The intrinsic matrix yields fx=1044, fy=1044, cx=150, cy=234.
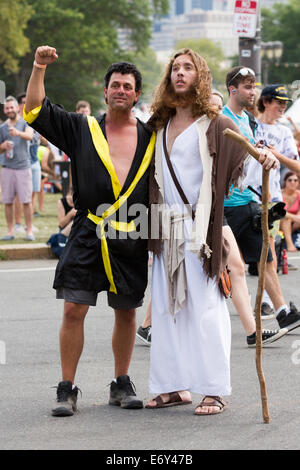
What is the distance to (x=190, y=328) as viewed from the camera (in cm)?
568

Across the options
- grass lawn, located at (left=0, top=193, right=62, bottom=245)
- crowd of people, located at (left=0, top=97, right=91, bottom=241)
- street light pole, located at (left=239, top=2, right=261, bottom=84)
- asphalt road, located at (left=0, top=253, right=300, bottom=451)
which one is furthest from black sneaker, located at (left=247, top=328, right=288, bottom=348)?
street light pole, located at (left=239, top=2, right=261, bottom=84)

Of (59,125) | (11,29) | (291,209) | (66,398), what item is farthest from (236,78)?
(11,29)

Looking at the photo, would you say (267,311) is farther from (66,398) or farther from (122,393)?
(66,398)

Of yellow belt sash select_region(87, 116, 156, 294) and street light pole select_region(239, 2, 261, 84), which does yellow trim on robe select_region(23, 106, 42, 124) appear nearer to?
yellow belt sash select_region(87, 116, 156, 294)

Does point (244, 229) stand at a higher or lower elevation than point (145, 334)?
higher

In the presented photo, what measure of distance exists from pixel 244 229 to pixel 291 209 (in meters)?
6.06

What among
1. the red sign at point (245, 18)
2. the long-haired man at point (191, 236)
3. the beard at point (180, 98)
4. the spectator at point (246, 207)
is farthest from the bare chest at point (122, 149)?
the red sign at point (245, 18)

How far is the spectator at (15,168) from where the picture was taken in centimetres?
1360

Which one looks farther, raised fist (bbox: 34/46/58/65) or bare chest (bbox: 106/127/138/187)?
bare chest (bbox: 106/127/138/187)

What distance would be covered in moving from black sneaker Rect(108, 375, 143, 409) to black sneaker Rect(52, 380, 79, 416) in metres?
0.26

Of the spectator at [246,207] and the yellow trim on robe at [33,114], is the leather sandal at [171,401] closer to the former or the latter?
the yellow trim on robe at [33,114]

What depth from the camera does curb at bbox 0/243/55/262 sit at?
12642mm
